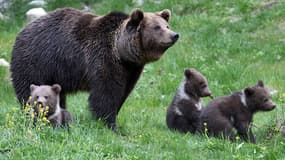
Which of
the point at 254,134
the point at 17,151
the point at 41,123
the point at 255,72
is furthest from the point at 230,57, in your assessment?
the point at 17,151

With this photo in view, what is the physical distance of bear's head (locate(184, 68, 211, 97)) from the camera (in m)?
8.95

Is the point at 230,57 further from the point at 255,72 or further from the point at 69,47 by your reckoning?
the point at 69,47

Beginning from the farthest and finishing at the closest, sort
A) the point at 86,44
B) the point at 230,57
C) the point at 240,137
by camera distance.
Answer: the point at 230,57 → the point at 86,44 → the point at 240,137

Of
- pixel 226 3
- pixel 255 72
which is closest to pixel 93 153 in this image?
pixel 255 72

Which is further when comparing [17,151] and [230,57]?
[230,57]

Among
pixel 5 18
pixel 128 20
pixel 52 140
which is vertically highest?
pixel 128 20

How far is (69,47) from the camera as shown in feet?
29.0

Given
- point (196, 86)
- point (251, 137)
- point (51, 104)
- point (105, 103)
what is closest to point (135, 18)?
point (105, 103)

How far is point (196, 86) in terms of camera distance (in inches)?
353

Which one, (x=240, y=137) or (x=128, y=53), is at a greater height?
(x=128, y=53)

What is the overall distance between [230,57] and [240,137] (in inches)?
184

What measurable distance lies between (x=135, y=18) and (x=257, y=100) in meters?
1.87

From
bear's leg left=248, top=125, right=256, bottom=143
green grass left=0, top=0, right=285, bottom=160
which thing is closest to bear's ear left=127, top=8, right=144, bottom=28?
green grass left=0, top=0, right=285, bottom=160

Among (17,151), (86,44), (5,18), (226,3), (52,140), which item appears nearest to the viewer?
(17,151)
